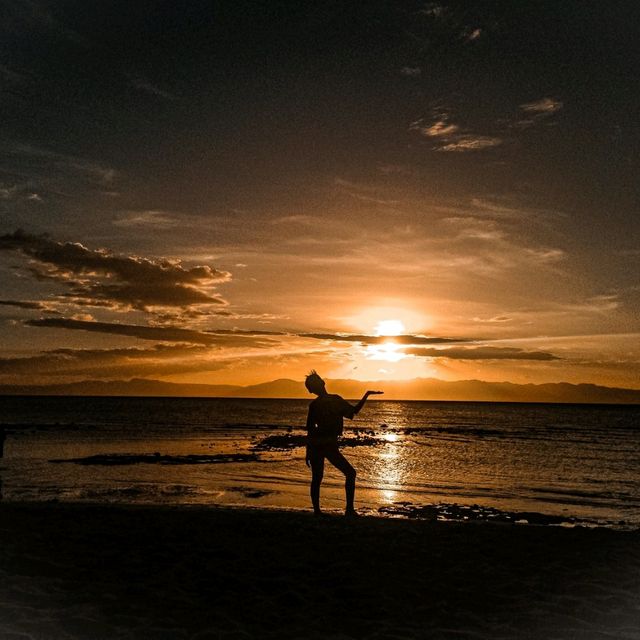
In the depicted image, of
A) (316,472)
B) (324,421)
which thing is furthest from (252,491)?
(324,421)

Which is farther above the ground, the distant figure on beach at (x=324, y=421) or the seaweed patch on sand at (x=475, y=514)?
the distant figure on beach at (x=324, y=421)

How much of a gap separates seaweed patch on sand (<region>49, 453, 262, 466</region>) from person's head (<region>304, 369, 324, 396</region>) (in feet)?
79.9

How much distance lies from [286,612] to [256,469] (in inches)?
1047

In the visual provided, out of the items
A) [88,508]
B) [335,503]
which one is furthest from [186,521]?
[335,503]

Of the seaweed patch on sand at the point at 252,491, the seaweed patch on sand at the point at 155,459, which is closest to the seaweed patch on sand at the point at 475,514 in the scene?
the seaweed patch on sand at the point at 252,491

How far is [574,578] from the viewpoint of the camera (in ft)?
27.2

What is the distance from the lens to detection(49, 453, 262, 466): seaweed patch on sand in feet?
115

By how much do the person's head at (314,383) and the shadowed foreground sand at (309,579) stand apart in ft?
7.89

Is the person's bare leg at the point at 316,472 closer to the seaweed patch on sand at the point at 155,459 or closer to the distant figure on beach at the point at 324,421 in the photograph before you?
the distant figure on beach at the point at 324,421

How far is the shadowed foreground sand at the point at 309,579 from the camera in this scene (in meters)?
6.38

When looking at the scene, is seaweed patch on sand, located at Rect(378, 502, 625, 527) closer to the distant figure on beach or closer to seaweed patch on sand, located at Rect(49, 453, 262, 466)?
the distant figure on beach

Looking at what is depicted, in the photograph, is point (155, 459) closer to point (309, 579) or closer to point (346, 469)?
point (346, 469)

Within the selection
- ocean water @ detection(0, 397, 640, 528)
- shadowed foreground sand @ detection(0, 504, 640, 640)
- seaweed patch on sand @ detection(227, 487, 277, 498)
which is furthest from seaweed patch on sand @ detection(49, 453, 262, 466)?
shadowed foreground sand @ detection(0, 504, 640, 640)

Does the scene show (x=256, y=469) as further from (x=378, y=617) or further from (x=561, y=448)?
(x=561, y=448)
